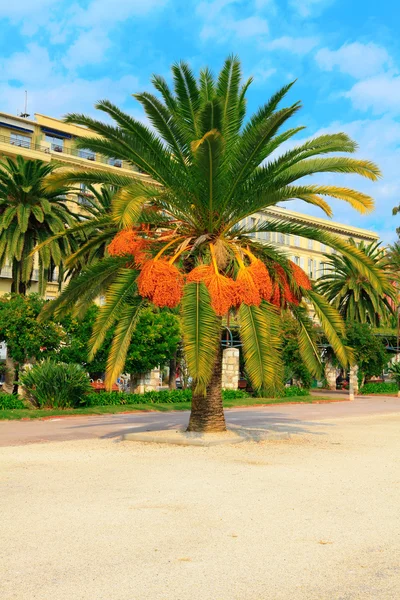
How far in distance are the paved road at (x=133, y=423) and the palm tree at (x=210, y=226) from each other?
3.22 meters

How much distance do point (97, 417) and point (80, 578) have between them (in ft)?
58.9

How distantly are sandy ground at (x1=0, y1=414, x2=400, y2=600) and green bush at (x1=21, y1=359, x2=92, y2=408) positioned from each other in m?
10.6

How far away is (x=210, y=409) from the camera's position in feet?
53.0

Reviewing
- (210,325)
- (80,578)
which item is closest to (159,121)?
(210,325)

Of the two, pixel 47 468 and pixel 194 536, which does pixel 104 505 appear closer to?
pixel 194 536

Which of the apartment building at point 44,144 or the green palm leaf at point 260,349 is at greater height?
the apartment building at point 44,144

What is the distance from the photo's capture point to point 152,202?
51.6 feet

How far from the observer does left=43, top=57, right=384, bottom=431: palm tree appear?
1395cm

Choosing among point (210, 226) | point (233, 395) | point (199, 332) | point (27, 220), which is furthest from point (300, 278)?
point (233, 395)

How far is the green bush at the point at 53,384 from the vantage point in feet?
80.2

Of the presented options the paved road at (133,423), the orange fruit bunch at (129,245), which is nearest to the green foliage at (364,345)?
the paved road at (133,423)

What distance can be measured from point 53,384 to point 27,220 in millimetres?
10234

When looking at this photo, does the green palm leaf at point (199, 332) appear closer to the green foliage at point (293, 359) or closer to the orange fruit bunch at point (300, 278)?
the orange fruit bunch at point (300, 278)

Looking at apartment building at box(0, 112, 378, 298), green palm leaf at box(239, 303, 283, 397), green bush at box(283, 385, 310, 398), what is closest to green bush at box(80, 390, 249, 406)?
green bush at box(283, 385, 310, 398)
